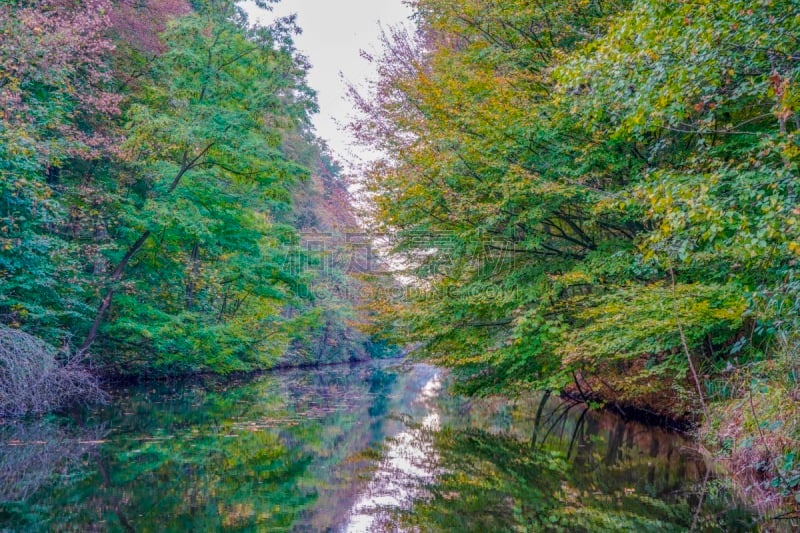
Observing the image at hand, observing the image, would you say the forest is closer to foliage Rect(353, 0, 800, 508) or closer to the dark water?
foliage Rect(353, 0, 800, 508)

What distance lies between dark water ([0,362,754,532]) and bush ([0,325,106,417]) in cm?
41

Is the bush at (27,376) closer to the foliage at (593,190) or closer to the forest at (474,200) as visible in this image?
the forest at (474,200)

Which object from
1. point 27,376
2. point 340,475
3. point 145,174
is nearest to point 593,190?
point 340,475

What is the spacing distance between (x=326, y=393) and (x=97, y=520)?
11.5 m

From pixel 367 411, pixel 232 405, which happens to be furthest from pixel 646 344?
pixel 232 405

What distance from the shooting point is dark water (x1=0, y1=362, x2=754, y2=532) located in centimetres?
452

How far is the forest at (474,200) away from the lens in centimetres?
468

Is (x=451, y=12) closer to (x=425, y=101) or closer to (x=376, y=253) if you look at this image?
(x=425, y=101)

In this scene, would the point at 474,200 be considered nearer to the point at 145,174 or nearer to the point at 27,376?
the point at 27,376

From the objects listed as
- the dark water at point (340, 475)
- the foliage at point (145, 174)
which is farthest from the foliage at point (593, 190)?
the foliage at point (145, 174)

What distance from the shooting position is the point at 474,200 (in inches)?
329

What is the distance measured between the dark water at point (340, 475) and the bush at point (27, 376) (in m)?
0.41

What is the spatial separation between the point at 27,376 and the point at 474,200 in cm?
713

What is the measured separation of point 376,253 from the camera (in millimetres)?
10680
